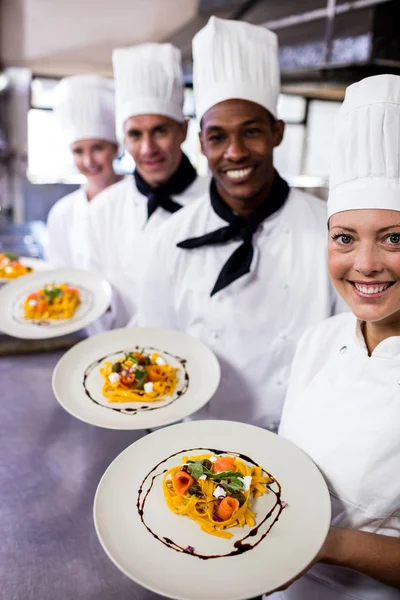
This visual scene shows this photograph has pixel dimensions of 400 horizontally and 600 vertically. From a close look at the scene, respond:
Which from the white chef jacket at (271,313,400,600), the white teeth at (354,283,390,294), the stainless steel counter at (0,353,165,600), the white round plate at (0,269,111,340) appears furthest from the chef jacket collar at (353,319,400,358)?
the white round plate at (0,269,111,340)

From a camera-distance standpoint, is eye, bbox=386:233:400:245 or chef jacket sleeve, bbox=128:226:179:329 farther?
chef jacket sleeve, bbox=128:226:179:329

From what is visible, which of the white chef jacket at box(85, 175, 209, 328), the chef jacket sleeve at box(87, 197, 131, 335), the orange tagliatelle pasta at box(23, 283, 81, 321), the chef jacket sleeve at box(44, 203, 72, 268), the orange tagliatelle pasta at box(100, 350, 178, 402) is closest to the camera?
the orange tagliatelle pasta at box(100, 350, 178, 402)

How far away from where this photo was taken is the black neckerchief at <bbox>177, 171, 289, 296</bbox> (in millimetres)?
1662

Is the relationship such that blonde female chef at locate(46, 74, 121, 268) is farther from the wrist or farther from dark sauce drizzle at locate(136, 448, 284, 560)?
the wrist

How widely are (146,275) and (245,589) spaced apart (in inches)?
49.8

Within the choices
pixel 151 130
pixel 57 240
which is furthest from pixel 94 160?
pixel 151 130

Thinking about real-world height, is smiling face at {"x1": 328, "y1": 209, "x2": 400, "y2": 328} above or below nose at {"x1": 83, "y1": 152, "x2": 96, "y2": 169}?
below

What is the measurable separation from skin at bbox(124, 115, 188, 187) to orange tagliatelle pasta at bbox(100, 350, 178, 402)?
102 cm

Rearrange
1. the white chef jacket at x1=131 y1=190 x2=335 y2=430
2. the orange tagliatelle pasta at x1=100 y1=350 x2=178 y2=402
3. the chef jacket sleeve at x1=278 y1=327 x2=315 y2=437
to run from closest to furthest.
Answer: the chef jacket sleeve at x1=278 y1=327 x2=315 y2=437 < the orange tagliatelle pasta at x1=100 y1=350 x2=178 y2=402 < the white chef jacket at x1=131 y1=190 x2=335 y2=430

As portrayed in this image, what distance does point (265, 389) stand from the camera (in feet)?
5.78

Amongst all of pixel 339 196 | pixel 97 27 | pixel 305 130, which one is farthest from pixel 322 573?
pixel 305 130

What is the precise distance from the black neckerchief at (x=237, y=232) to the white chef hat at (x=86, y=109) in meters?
1.37

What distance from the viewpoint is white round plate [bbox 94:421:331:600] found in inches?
33.5

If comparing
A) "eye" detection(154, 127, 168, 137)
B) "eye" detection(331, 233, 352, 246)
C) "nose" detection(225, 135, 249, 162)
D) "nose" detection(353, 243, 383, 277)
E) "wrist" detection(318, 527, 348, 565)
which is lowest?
"wrist" detection(318, 527, 348, 565)
